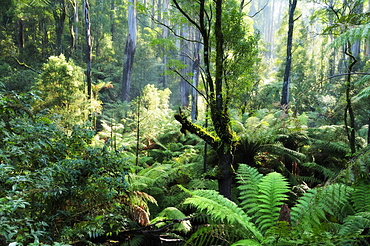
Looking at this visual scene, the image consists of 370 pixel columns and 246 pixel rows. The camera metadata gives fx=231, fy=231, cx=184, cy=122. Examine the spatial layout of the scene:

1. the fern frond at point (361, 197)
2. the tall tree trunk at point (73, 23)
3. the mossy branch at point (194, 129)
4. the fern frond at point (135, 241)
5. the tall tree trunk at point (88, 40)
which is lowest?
the fern frond at point (135, 241)

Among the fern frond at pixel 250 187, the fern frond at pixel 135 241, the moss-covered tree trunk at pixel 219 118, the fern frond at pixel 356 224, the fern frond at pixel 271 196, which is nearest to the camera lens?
the fern frond at pixel 356 224

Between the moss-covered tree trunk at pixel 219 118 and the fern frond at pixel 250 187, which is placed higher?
the moss-covered tree trunk at pixel 219 118

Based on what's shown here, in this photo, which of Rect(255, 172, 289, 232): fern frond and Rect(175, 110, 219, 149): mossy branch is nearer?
Rect(255, 172, 289, 232): fern frond

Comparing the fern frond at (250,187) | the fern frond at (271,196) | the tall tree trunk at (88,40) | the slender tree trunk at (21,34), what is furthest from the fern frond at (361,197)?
the slender tree trunk at (21,34)

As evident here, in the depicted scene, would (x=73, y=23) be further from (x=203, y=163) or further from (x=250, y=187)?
(x=250, y=187)

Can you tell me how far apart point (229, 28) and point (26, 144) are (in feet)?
11.1

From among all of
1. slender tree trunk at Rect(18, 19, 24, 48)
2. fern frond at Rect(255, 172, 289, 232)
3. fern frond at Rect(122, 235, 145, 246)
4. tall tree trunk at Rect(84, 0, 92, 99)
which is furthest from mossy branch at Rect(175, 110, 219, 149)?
slender tree trunk at Rect(18, 19, 24, 48)

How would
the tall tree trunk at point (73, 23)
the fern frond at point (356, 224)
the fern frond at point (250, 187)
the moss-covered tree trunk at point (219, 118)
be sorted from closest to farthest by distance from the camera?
the fern frond at point (356, 224) < the fern frond at point (250, 187) < the moss-covered tree trunk at point (219, 118) < the tall tree trunk at point (73, 23)

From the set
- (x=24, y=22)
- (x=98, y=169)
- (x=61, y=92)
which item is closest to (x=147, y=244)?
(x=98, y=169)

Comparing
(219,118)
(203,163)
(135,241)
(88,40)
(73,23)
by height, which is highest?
(73,23)

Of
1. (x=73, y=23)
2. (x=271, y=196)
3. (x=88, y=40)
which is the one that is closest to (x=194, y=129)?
(x=271, y=196)

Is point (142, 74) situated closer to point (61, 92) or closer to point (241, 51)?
point (61, 92)

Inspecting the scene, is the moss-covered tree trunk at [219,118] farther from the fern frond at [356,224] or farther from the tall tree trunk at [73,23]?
the tall tree trunk at [73,23]

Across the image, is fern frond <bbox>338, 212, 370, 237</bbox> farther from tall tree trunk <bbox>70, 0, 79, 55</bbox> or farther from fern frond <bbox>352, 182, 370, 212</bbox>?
tall tree trunk <bbox>70, 0, 79, 55</bbox>
